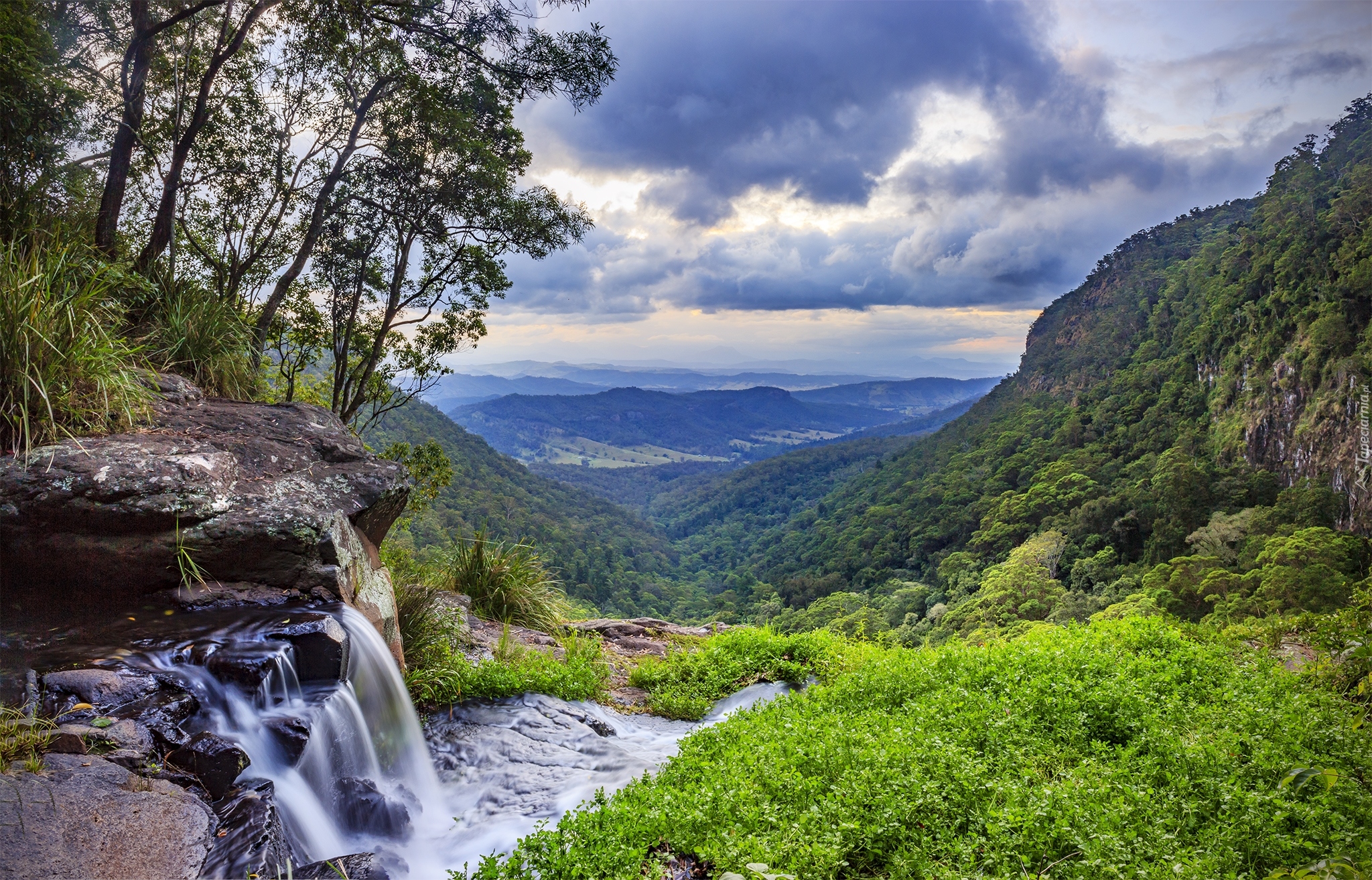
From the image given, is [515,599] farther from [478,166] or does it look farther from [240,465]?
[478,166]

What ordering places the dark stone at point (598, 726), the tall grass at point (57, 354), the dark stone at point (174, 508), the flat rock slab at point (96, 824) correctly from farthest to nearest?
the dark stone at point (598, 726) < the tall grass at point (57, 354) < the dark stone at point (174, 508) < the flat rock slab at point (96, 824)

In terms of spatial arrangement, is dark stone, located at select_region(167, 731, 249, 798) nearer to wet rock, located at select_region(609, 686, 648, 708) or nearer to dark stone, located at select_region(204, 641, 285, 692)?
dark stone, located at select_region(204, 641, 285, 692)

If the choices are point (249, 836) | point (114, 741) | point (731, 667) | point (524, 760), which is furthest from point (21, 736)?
point (731, 667)

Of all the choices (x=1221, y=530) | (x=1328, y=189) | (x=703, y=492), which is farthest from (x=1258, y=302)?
(x=703, y=492)

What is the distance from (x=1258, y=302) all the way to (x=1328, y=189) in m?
10.9

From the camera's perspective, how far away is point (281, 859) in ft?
11.4

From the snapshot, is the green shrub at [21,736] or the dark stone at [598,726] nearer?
the green shrub at [21,736]

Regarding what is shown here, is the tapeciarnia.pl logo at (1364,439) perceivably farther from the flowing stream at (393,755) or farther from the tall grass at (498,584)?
the flowing stream at (393,755)

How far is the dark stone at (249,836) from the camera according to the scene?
326 centimetres

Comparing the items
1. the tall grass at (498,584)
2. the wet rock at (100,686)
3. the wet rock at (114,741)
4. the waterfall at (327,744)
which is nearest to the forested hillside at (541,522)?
the tall grass at (498,584)

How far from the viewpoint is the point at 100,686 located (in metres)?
3.88

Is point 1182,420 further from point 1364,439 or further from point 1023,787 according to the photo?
point 1023,787

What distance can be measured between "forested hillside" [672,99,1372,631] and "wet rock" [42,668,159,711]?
36.0m

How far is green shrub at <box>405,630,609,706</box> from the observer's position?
6.48m
